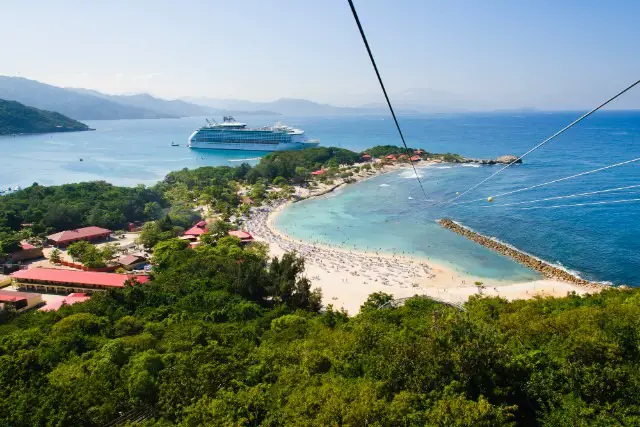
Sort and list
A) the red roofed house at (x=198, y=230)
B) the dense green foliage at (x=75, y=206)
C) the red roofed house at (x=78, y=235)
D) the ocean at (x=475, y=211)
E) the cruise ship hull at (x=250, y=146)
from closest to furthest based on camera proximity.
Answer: the ocean at (x=475, y=211) → the red roofed house at (x=78, y=235) → the red roofed house at (x=198, y=230) → the dense green foliage at (x=75, y=206) → the cruise ship hull at (x=250, y=146)

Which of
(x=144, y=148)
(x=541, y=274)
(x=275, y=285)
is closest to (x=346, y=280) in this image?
(x=275, y=285)

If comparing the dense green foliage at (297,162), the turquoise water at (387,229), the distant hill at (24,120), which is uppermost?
the distant hill at (24,120)

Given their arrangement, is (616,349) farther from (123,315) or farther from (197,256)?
(197,256)

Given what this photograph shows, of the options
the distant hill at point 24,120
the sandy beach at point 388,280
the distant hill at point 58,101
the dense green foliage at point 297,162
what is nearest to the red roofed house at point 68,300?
the sandy beach at point 388,280

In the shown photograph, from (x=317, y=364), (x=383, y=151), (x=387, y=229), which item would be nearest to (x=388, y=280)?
(x=387, y=229)

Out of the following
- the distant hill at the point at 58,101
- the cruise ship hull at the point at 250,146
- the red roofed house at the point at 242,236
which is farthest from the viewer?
the distant hill at the point at 58,101

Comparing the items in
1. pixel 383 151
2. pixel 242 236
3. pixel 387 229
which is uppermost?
pixel 383 151

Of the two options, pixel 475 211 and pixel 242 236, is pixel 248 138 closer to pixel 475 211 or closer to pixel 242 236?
pixel 475 211

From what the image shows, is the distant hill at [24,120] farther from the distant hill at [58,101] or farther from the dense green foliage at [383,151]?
the dense green foliage at [383,151]
